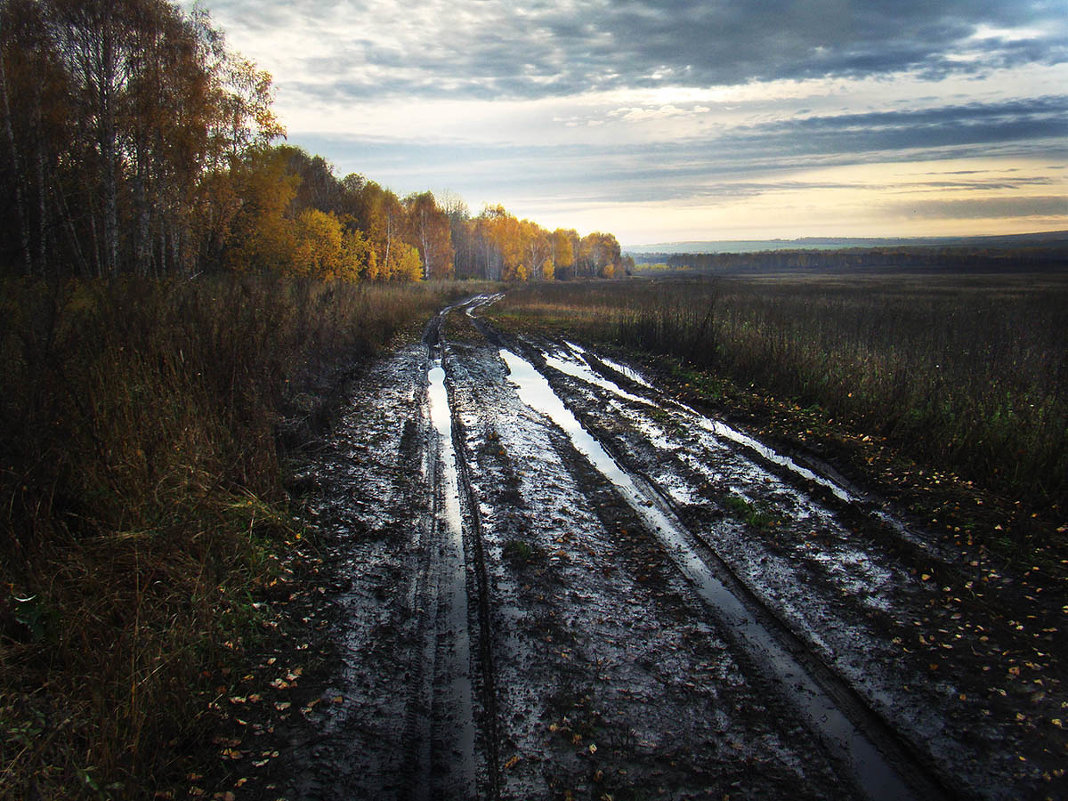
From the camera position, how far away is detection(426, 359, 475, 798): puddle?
2.95 meters

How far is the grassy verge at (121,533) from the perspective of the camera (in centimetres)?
288

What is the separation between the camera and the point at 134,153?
1938cm

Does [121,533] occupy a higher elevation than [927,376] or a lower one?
lower

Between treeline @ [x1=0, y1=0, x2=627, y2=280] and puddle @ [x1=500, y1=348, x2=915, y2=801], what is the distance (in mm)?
10881

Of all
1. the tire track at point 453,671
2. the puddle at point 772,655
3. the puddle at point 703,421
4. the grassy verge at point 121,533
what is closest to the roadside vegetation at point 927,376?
the puddle at point 703,421

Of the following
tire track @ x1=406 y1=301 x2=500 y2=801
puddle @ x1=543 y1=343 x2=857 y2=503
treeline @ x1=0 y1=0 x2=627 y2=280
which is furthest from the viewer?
treeline @ x1=0 y1=0 x2=627 y2=280

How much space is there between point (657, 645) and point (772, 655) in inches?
29.1

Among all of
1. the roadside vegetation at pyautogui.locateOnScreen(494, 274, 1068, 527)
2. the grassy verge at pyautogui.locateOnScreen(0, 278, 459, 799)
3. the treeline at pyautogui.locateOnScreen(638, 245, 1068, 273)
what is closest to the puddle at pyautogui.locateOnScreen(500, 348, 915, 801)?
the grassy verge at pyautogui.locateOnScreen(0, 278, 459, 799)

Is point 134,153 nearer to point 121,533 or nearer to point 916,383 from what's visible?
point 121,533

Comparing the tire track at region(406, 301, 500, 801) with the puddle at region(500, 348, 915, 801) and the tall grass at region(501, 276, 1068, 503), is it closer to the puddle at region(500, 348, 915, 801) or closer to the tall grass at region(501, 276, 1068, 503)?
the puddle at region(500, 348, 915, 801)

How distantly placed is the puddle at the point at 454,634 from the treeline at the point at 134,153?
9131 millimetres

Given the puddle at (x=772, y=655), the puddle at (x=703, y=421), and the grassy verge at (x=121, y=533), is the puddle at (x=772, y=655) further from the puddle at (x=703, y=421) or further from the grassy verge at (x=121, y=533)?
the grassy verge at (x=121, y=533)

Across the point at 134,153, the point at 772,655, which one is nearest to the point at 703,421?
the point at 772,655

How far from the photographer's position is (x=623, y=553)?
5.20 metres
